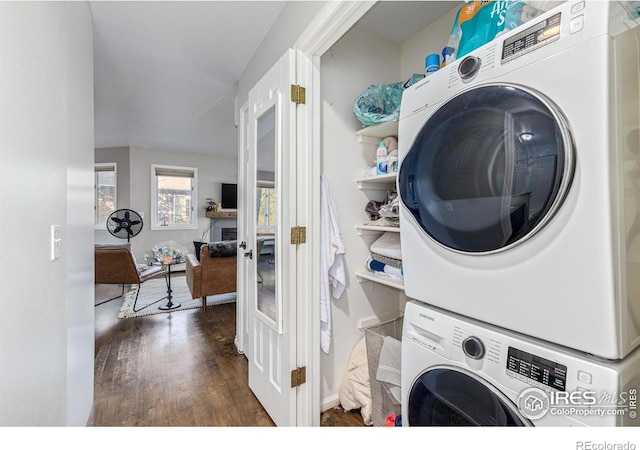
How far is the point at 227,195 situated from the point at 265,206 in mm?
4854

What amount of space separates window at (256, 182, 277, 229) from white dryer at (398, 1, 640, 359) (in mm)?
1003

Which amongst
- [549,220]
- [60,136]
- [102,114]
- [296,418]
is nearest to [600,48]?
[549,220]

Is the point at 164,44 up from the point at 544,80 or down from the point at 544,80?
up

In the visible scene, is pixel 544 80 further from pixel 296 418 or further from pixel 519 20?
pixel 296 418

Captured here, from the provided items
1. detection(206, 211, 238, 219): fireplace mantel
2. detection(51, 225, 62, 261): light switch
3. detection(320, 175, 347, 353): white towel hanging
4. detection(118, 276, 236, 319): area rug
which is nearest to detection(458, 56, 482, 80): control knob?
detection(320, 175, 347, 353): white towel hanging

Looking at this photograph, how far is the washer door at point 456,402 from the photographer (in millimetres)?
708

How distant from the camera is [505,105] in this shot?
0.69 metres

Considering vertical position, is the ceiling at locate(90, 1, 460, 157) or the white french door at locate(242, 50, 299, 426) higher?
the ceiling at locate(90, 1, 460, 157)

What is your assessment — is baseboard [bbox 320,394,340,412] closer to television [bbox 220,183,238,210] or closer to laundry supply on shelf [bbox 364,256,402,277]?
laundry supply on shelf [bbox 364,256,402,277]

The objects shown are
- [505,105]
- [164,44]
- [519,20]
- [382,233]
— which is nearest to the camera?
[505,105]

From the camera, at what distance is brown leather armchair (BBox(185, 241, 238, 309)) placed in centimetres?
322

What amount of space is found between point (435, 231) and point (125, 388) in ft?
7.38

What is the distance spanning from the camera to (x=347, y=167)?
174 centimetres

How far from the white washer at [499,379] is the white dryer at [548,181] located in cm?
4
